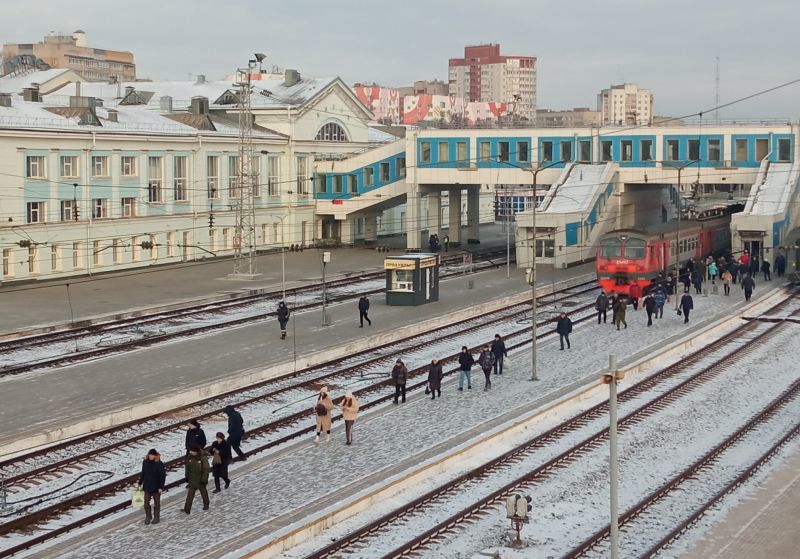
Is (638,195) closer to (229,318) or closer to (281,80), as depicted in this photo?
(281,80)

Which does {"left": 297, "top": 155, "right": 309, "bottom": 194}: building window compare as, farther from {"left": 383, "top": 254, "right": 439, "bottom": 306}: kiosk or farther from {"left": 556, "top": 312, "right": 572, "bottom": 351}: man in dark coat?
{"left": 556, "top": 312, "right": 572, "bottom": 351}: man in dark coat

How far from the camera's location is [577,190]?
60594mm

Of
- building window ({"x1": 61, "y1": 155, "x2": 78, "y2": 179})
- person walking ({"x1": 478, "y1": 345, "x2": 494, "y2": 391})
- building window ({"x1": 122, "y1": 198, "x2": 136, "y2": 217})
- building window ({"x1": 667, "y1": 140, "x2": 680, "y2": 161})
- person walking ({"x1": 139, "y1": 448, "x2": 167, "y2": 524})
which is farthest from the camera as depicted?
building window ({"x1": 667, "y1": 140, "x2": 680, "y2": 161})

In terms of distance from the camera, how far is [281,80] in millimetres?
74875

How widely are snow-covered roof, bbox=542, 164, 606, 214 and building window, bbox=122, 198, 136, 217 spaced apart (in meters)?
20.3

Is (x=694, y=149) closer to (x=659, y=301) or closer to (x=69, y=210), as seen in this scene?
(x=659, y=301)

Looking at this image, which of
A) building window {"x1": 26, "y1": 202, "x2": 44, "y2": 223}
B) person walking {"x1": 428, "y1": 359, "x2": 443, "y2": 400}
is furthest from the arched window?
person walking {"x1": 428, "y1": 359, "x2": 443, "y2": 400}

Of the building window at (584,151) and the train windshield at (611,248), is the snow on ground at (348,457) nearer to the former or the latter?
the train windshield at (611,248)

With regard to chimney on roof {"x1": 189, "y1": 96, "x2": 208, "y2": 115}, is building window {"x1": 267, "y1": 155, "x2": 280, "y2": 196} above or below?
below

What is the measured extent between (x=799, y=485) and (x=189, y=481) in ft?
34.3

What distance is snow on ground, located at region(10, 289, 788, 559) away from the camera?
17922 mm

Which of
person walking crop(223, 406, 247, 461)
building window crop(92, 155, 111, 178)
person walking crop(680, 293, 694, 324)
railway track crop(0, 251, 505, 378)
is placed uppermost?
building window crop(92, 155, 111, 178)

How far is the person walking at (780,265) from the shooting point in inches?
2071

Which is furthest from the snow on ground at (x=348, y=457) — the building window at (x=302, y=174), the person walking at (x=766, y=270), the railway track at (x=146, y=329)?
the building window at (x=302, y=174)
